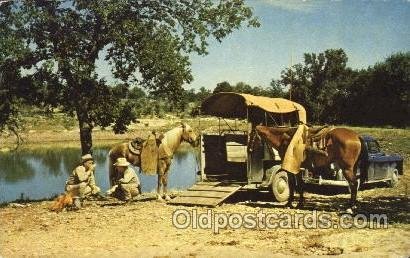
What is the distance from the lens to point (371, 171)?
14.1 m

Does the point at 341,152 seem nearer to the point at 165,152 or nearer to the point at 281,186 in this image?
the point at 281,186

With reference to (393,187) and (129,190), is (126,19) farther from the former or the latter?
(393,187)

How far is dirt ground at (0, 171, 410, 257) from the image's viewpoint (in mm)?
7895

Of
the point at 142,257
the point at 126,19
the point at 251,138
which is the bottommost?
the point at 142,257

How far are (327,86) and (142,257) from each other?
3391 cm

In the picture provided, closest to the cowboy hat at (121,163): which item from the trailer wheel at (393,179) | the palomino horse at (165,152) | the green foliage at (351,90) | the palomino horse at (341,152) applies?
the palomino horse at (165,152)

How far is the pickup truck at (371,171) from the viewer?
13.4m

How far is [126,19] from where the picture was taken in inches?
549

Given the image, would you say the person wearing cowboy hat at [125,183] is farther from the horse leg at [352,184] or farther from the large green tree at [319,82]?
the large green tree at [319,82]

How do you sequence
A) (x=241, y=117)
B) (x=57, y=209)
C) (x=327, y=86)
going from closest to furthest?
(x=57, y=209) < (x=241, y=117) < (x=327, y=86)

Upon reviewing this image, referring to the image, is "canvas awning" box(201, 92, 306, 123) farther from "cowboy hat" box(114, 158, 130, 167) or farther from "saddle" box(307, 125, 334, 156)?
"cowboy hat" box(114, 158, 130, 167)

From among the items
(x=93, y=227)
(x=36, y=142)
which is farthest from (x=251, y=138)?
(x=36, y=142)

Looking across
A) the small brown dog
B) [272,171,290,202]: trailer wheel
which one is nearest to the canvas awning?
[272,171,290,202]: trailer wheel

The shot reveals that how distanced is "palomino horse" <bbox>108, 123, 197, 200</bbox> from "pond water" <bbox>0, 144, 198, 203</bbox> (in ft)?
7.03
